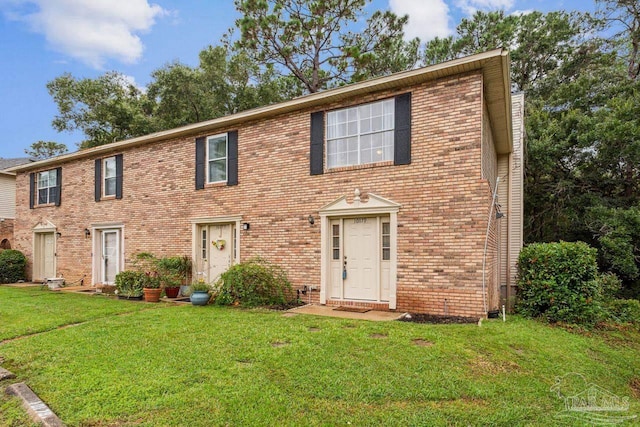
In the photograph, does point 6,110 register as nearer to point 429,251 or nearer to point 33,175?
point 33,175

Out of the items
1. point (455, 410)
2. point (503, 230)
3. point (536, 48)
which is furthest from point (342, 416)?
point (536, 48)

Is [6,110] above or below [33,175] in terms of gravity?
above

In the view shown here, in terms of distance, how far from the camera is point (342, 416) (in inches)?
126

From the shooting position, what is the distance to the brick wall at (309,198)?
22.7ft

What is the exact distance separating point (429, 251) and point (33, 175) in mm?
16123

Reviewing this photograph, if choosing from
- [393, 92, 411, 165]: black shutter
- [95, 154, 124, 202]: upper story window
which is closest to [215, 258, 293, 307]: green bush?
[393, 92, 411, 165]: black shutter

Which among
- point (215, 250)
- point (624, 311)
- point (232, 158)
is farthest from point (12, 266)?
point (624, 311)

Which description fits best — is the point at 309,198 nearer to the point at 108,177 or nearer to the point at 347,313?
the point at 347,313

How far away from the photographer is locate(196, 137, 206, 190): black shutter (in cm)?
1058

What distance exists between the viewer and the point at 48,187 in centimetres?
1480

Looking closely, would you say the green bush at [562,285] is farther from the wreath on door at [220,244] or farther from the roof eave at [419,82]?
the wreath on door at [220,244]

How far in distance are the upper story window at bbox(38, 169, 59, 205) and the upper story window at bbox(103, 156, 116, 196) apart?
297 cm

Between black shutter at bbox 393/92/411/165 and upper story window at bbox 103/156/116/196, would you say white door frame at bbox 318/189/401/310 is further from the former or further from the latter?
upper story window at bbox 103/156/116/196

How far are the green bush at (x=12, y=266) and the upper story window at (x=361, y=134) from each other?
46.0ft
